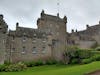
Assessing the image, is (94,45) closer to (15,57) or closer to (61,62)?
(61,62)

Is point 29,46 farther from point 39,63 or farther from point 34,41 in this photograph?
point 39,63

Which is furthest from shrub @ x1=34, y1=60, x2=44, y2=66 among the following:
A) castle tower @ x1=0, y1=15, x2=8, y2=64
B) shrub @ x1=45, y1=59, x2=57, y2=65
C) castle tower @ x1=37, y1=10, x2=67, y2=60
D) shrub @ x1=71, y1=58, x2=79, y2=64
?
castle tower @ x1=37, y1=10, x2=67, y2=60

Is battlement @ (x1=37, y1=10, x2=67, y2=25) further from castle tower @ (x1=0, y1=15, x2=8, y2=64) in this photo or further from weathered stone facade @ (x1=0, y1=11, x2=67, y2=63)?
castle tower @ (x1=0, y1=15, x2=8, y2=64)

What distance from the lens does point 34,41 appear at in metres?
64.2

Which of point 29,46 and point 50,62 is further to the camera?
point 50,62

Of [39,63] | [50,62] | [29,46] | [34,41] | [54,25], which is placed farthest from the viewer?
[54,25]

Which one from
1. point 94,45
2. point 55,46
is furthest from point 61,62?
point 94,45

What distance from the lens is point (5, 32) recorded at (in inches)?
2269

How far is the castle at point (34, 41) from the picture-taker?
2283 inches

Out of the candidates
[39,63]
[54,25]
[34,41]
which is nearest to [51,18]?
[54,25]

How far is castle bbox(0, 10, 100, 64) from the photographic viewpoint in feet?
190

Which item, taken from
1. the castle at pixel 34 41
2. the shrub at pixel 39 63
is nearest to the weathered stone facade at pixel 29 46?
the castle at pixel 34 41

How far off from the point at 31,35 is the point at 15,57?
8.56 meters

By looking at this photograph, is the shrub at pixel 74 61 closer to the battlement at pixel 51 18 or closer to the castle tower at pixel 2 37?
the battlement at pixel 51 18
